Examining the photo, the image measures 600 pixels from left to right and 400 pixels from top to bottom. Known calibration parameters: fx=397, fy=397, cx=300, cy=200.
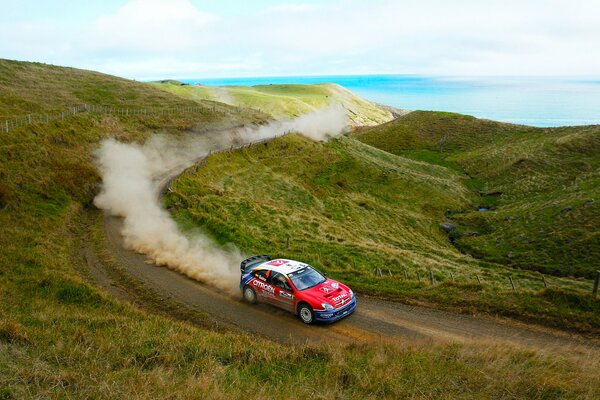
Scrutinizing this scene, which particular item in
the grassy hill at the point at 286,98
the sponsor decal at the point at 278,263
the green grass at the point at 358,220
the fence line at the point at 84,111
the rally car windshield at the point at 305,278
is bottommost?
the green grass at the point at 358,220

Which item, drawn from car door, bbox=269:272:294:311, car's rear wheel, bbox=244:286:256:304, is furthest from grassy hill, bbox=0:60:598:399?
car's rear wheel, bbox=244:286:256:304

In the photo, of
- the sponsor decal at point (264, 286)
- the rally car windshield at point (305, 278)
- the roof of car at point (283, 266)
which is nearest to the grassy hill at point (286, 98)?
the roof of car at point (283, 266)

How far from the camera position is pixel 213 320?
1633 centimetres

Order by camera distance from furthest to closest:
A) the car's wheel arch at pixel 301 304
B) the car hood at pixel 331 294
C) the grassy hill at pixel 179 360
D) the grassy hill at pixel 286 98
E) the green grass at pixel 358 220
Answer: the grassy hill at pixel 286 98, the green grass at pixel 358 220, the car hood at pixel 331 294, the car's wheel arch at pixel 301 304, the grassy hill at pixel 179 360

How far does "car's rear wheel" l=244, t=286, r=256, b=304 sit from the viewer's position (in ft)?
58.2

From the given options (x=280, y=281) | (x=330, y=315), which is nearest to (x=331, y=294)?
(x=330, y=315)

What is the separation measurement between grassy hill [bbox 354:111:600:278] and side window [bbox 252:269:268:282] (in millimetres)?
25416

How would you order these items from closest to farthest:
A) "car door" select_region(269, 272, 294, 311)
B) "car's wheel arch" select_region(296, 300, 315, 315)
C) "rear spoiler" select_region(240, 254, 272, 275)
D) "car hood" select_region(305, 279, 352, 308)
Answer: "car's wheel arch" select_region(296, 300, 315, 315) → "car hood" select_region(305, 279, 352, 308) → "car door" select_region(269, 272, 294, 311) → "rear spoiler" select_region(240, 254, 272, 275)

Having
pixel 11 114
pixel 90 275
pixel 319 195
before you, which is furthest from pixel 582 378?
pixel 11 114

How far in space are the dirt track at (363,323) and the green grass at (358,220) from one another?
1.04 m

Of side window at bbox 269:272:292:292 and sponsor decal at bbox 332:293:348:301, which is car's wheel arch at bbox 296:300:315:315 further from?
sponsor decal at bbox 332:293:348:301

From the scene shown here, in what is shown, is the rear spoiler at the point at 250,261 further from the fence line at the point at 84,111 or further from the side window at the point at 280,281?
the fence line at the point at 84,111

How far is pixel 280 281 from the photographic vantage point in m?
16.9

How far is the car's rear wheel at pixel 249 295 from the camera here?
17.8 meters
